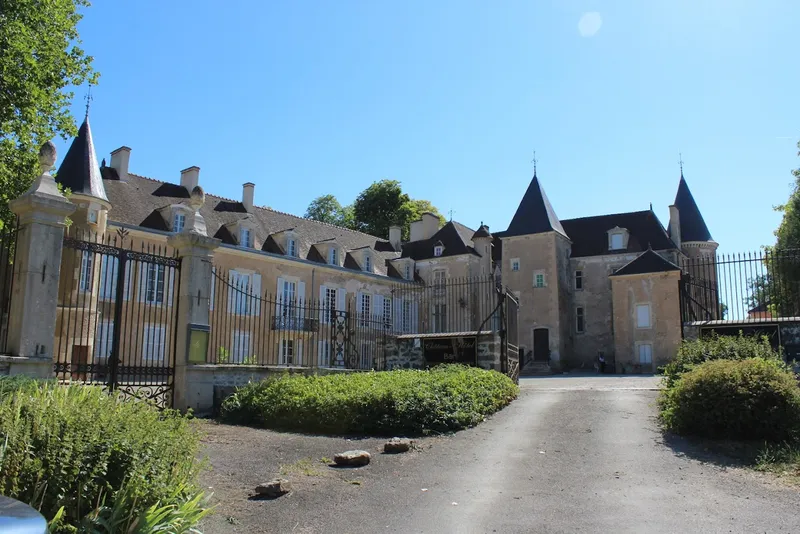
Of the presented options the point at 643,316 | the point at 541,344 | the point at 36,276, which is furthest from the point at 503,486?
the point at 541,344

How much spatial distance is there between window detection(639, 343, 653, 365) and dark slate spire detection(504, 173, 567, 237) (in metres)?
8.54

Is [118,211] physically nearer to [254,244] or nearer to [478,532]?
[254,244]

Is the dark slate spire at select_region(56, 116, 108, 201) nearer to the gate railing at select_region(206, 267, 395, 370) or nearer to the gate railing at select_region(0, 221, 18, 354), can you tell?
the gate railing at select_region(206, 267, 395, 370)

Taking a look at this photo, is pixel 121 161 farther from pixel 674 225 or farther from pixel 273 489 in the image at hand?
pixel 674 225

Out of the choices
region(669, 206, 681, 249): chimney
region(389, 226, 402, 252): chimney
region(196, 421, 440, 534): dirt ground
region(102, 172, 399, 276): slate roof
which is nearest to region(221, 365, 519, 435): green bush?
region(196, 421, 440, 534): dirt ground

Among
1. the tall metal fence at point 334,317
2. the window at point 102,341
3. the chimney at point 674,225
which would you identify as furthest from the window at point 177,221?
the chimney at point 674,225

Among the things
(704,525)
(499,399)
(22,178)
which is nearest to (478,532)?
(704,525)

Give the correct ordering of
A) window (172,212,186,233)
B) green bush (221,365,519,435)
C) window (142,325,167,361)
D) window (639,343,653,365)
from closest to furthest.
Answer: green bush (221,365,519,435), window (142,325,167,361), window (172,212,186,233), window (639,343,653,365)

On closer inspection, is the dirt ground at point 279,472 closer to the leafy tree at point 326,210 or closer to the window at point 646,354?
the window at point 646,354

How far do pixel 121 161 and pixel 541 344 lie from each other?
77.7 feet

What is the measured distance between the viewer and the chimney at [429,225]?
40.4m

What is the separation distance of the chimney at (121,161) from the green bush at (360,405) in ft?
63.5

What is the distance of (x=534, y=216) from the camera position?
128 feet

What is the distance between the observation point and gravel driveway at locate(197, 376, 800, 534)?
225 inches
